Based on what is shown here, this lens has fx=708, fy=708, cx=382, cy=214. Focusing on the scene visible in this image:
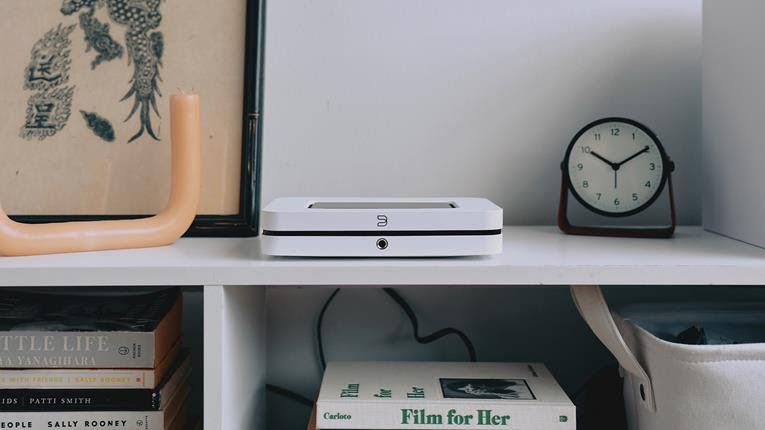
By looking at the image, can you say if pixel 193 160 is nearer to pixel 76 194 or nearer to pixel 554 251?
pixel 76 194

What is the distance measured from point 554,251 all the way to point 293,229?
1.03 ft

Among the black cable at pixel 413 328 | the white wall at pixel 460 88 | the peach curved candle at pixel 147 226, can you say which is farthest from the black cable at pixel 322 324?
the peach curved candle at pixel 147 226

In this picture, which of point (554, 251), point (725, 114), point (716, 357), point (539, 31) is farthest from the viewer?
point (539, 31)

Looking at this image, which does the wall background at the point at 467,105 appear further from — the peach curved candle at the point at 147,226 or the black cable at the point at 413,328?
the peach curved candle at the point at 147,226

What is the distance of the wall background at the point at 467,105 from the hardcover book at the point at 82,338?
316mm

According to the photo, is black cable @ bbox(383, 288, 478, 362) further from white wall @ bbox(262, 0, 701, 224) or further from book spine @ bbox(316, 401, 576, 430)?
book spine @ bbox(316, 401, 576, 430)

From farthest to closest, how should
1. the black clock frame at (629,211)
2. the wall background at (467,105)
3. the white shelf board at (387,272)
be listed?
the wall background at (467,105) < the black clock frame at (629,211) < the white shelf board at (387,272)

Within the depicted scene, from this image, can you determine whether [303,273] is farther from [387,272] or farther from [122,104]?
[122,104]

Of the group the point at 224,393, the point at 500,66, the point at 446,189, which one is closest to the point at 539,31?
the point at 500,66

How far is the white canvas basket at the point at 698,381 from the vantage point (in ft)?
2.42

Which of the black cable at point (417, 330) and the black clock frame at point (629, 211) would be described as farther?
the black cable at point (417, 330)

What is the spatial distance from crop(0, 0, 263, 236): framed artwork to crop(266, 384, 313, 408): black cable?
0.27 metres

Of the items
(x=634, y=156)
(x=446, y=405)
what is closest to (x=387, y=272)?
(x=446, y=405)

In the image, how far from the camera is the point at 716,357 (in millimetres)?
739
